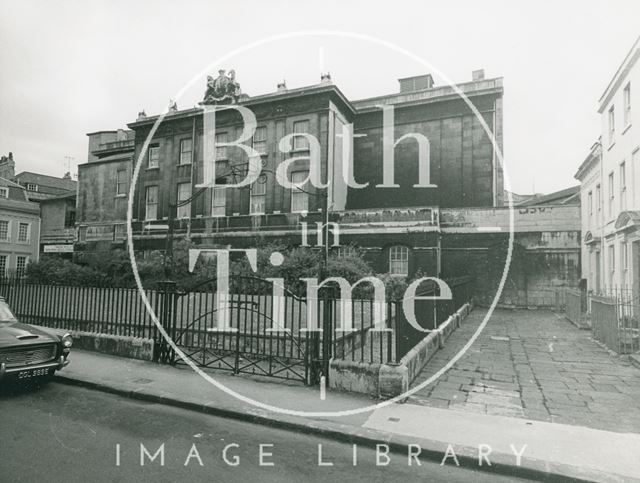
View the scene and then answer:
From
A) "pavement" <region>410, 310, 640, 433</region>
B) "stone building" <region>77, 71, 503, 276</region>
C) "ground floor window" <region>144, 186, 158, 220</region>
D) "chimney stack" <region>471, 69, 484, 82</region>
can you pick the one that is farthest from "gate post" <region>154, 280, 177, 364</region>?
"chimney stack" <region>471, 69, 484, 82</region>

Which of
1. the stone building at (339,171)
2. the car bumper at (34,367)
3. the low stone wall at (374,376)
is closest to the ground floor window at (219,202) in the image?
the stone building at (339,171)

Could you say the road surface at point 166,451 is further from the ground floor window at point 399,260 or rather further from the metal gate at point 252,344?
the ground floor window at point 399,260

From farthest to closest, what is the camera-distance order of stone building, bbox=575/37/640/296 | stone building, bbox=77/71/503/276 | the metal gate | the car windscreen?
stone building, bbox=77/71/503/276
stone building, bbox=575/37/640/296
the car windscreen
the metal gate

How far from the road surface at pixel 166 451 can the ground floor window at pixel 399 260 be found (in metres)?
17.9

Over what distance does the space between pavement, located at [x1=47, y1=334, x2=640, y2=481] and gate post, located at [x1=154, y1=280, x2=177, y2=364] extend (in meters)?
0.86

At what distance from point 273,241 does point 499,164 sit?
45.9 feet

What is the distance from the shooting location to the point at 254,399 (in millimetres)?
6324

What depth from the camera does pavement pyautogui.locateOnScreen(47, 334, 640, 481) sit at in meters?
4.48

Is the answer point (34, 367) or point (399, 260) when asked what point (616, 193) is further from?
point (34, 367)

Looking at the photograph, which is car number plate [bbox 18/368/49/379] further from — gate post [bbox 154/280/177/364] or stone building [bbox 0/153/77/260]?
stone building [bbox 0/153/77/260]

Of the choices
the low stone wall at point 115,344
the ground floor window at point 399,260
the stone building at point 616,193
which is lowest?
the low stone wall at point 115,344

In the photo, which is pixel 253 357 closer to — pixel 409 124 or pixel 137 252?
pixel 409 124

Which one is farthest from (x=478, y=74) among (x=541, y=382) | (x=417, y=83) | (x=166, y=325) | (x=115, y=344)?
(x=115, y=344)

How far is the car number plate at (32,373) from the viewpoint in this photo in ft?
21.3
